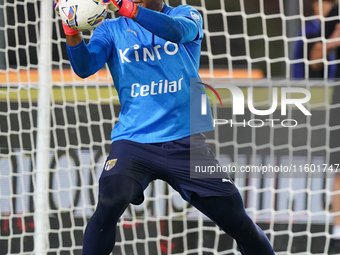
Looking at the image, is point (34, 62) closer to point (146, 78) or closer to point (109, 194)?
point (146, 78)

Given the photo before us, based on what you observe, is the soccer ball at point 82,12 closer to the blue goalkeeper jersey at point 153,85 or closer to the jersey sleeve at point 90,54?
the jersey sleeve at point 90,54

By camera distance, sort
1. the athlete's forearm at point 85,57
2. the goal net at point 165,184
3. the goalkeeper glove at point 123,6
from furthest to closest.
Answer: the goal net at point 165,184
the athlete's forearm at point 85,57
the goalkeeper glove at point 123,6

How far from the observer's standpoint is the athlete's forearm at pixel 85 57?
64.9 inches

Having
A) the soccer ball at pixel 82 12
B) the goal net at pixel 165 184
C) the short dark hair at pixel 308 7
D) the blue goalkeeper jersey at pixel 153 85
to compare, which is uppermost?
the short dark hair at pixel 308 7

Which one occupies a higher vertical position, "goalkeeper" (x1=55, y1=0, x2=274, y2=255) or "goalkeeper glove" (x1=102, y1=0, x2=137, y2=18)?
"goalkeeper glove" (x1=102, y1=0, x2=137, y2=18)

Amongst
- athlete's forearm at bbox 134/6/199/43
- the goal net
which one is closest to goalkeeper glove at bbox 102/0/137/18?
athlete's forearm at bbox 134/6/199/43

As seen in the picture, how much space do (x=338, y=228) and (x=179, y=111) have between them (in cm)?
166

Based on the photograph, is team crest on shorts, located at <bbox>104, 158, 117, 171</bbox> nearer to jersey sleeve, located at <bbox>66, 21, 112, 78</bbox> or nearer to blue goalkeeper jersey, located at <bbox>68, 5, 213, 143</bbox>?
blue goalkeeper jersey, located at <bbox>68, 5, 213, 143</bbox>

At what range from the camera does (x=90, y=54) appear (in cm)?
172

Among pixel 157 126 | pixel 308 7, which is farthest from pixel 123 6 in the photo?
pixel 308 7

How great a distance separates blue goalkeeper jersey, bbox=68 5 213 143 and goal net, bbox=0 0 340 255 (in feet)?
3.51

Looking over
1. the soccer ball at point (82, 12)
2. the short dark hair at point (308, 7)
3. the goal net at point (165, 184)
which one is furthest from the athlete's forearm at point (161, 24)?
the short dark hair at point (308, 7)

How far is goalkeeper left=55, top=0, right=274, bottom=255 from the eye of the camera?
1.69 m

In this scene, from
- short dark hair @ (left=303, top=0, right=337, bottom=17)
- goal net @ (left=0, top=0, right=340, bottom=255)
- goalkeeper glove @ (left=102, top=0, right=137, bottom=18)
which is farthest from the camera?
short dark hair @ (left=303, top=0, right=337, bottom=17)
